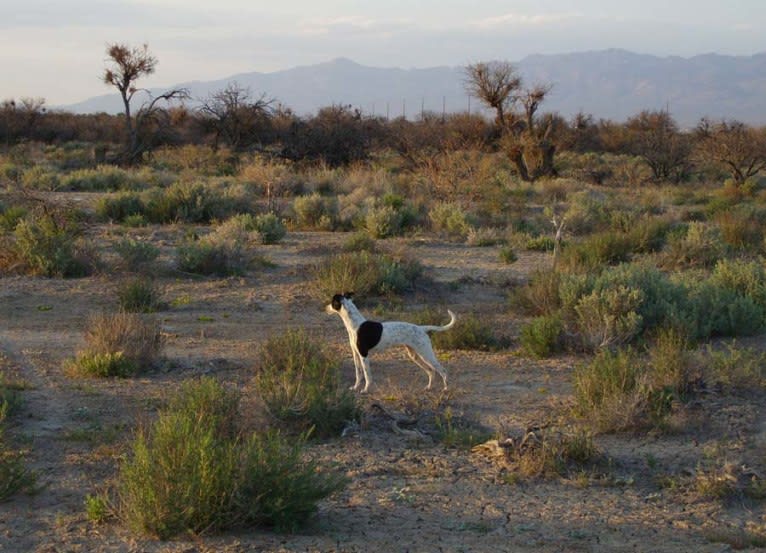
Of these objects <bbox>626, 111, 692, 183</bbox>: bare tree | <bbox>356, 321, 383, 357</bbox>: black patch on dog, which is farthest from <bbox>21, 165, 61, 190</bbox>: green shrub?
<bbox>626, 111, 692, 183</bbox>: bare tree

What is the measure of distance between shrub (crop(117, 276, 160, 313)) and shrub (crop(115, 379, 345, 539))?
6.73 m

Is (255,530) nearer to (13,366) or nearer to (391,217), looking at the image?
(13,366)

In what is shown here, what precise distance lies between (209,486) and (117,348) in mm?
4388

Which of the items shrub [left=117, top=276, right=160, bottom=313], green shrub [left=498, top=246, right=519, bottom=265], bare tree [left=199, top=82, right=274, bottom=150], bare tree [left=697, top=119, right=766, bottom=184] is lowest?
green shrub [left=498, top=246, right=519, bottom=265]

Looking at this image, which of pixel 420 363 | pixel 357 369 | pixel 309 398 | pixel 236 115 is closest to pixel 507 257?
pixel 420 363

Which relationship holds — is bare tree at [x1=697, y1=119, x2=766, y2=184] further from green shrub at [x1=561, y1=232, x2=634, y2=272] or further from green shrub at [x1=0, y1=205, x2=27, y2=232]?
green shrub at [x1=0, y1=205, x2=27, y2=232]

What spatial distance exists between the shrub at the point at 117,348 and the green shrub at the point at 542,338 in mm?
3774

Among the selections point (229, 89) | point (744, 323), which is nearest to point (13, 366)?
point (744, 323)

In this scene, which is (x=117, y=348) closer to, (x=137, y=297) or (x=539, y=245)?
(x=137, y=297)

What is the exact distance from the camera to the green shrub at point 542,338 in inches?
410

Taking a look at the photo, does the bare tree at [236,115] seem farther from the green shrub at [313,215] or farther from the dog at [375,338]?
the dog at [375,338]

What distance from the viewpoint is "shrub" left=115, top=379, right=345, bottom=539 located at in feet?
18.2

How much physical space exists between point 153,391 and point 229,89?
110ft

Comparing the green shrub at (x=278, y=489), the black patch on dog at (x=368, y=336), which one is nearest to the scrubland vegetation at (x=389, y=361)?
the green shrub at (x=278, y=489)
